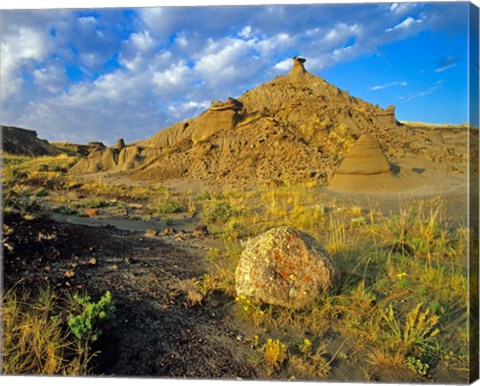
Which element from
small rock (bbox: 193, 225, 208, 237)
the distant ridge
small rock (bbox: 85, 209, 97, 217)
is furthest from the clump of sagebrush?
the distant ridge

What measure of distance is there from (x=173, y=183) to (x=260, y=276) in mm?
12546

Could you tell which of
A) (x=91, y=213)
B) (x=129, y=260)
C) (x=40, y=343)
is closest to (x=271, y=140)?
(x=91, y=213)

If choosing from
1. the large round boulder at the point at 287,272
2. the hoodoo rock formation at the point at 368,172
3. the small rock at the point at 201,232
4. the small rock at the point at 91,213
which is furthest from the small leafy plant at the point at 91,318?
the hoodoo rock formation at the point at 368,172

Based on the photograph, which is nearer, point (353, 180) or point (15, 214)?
point (15, 214)

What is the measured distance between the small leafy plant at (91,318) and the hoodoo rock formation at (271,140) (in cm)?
1083

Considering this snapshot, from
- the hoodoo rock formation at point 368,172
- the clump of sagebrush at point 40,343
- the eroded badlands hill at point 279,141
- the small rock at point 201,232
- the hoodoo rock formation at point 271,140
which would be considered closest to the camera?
the clump of sagebrush at point 40,343

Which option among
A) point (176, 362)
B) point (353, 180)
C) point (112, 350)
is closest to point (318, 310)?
point (176, 362)

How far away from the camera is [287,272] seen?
2.53 meters

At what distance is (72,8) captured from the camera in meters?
2.40

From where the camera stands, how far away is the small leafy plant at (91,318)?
1.94 metres

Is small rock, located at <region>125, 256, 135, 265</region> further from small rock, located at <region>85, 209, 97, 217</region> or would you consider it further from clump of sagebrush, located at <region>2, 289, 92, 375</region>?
small rock, located at <region>85, 209, 97, 217</region>

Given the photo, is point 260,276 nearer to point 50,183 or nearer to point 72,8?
point 72,8

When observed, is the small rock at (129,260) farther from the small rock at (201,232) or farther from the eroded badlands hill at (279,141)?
the eroded badlands hill at (279,141)

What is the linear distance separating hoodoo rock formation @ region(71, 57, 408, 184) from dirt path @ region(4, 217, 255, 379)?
9.69m
